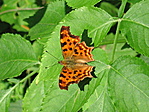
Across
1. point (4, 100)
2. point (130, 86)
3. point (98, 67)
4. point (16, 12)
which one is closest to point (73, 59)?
point (98, 67)

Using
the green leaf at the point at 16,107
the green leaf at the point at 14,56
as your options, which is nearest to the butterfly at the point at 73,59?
the green leaf at the point at 14,56

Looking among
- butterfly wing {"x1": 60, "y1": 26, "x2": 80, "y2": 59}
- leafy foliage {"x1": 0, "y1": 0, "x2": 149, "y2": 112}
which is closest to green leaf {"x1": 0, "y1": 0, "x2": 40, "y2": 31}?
leafy foliage {"x1": 0, "y1": 0, "x2": 149, "y2": 112}

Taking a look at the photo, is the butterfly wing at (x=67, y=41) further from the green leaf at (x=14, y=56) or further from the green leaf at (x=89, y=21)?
the green leaf at (x=14, y=56)

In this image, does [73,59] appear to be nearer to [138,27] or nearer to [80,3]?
[80,3]

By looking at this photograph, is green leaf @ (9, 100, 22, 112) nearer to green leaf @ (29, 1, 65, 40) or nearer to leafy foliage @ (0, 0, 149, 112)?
leafy foliage @ (0, 0, 149, 112)

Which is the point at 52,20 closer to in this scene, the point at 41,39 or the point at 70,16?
the point at 41,39

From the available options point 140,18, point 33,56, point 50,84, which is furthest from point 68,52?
point 140,18

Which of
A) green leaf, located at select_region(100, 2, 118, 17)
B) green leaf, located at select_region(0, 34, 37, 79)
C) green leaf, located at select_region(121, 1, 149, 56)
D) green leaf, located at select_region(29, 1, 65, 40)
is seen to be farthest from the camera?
green leaf, located at select_region(100, 2, 118, 17)
